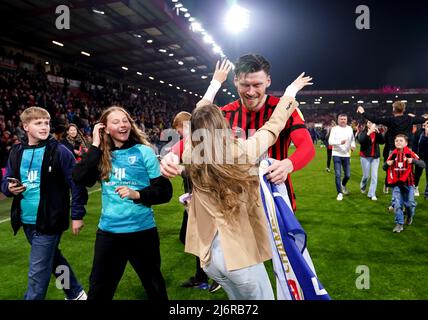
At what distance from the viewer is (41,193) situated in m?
3.22

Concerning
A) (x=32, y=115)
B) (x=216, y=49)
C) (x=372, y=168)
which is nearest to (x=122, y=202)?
(x=32, y=115)

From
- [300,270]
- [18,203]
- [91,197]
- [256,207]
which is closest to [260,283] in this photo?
[300,270]

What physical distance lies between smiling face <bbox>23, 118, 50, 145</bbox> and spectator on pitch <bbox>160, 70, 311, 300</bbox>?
1833mm

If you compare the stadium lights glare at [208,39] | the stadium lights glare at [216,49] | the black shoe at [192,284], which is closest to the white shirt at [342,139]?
the black shoe at [192,284]

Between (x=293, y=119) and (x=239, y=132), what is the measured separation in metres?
0.45

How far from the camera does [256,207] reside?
2252 mm

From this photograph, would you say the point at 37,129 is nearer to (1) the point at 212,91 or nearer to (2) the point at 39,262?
(2) the point at 39,262

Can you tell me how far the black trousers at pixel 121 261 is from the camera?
2.72m

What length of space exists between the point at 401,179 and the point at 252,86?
4.49 m

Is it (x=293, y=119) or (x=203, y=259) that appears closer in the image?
(x=203, y=259)

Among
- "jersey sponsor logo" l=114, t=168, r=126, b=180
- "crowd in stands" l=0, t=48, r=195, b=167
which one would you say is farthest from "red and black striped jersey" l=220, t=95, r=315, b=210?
"crowd in stands" l=0, t=48, r=195, b=167

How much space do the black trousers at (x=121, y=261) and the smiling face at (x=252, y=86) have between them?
1395 millimetres

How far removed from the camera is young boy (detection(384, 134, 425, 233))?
5.81m
